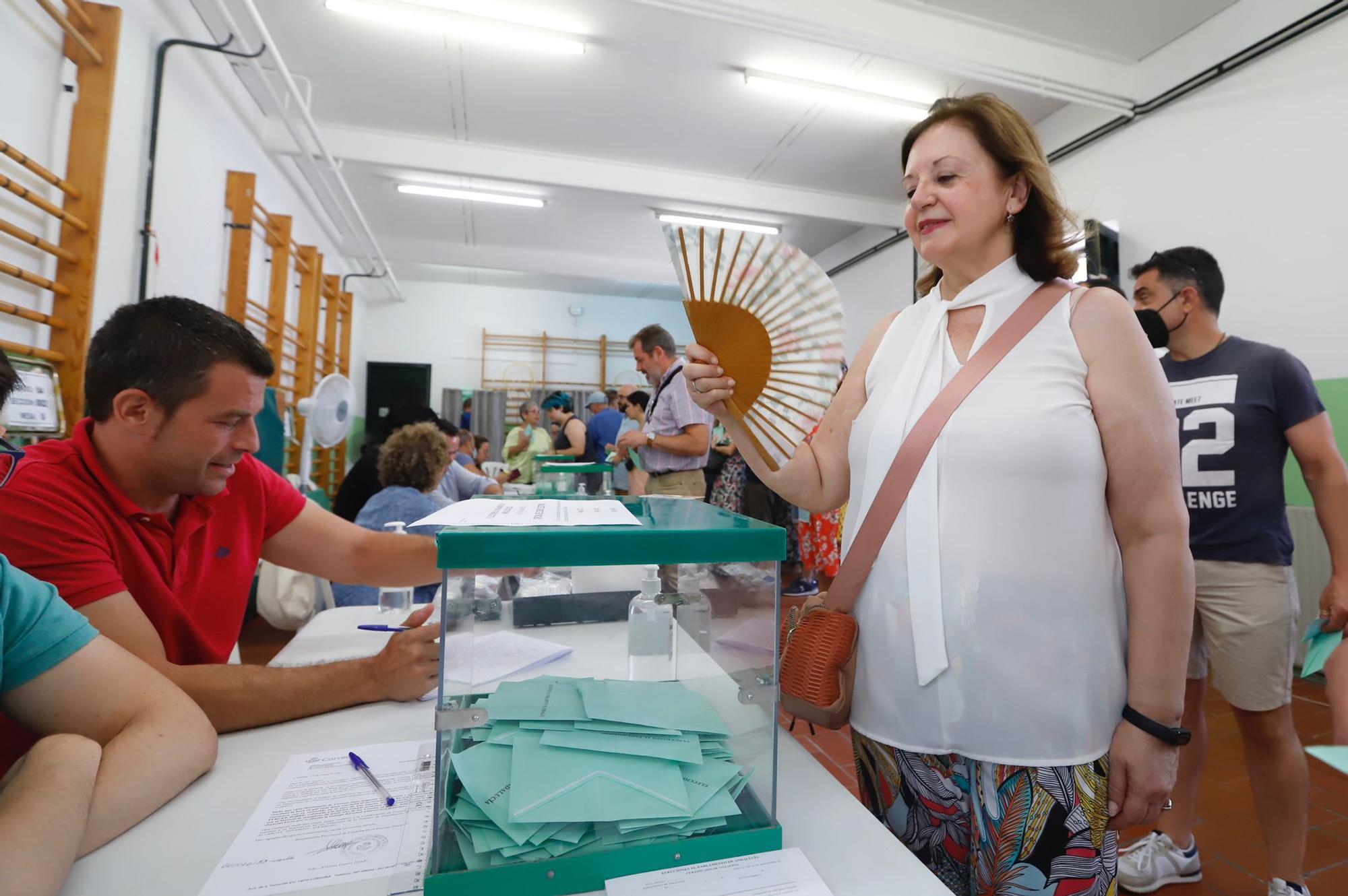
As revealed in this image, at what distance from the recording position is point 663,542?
615 mm

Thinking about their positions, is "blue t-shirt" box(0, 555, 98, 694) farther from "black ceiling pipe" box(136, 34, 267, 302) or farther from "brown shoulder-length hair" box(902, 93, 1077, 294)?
"black ceiling pipe" box(136, 34, 267, 302)

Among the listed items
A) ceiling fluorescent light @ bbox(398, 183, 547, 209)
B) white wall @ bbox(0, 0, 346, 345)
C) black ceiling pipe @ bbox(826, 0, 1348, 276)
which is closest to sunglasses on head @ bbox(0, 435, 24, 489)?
white wall @ bbox(0, 0, 346, 345)

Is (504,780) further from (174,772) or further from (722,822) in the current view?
(174,772)

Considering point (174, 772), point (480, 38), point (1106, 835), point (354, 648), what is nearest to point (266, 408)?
point (480, 38)

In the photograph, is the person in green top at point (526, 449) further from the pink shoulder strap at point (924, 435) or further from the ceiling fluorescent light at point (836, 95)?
the pink shoulder strap at point (924, 435)

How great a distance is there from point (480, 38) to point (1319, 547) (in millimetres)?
5302

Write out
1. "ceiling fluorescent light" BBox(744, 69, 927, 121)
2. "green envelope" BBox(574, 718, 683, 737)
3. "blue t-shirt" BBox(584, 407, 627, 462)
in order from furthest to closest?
"blue t-shirt" BBox(584, 407, 627, 462) → "ceiling fluorescent light" BBox(744, 69, 927, 121) → "green envelope" BBox(574, 718, 683, 737)

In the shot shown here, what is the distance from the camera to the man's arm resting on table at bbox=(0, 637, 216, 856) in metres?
0.70

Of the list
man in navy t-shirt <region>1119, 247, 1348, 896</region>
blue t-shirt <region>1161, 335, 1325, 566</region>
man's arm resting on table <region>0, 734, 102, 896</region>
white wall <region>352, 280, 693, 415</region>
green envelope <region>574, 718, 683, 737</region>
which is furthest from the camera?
white wall <region>352, 280, 693, 415</region>

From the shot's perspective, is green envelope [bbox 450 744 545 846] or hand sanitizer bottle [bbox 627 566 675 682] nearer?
green envelope [bbox 450 744 545 846]

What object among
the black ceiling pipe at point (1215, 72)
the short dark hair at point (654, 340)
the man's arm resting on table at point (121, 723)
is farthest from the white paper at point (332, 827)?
the black ceiling pipe at point (1215, 72)

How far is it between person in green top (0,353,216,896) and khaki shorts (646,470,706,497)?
242cm

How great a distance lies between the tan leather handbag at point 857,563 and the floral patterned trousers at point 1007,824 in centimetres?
11

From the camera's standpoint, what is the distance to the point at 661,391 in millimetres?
3160
